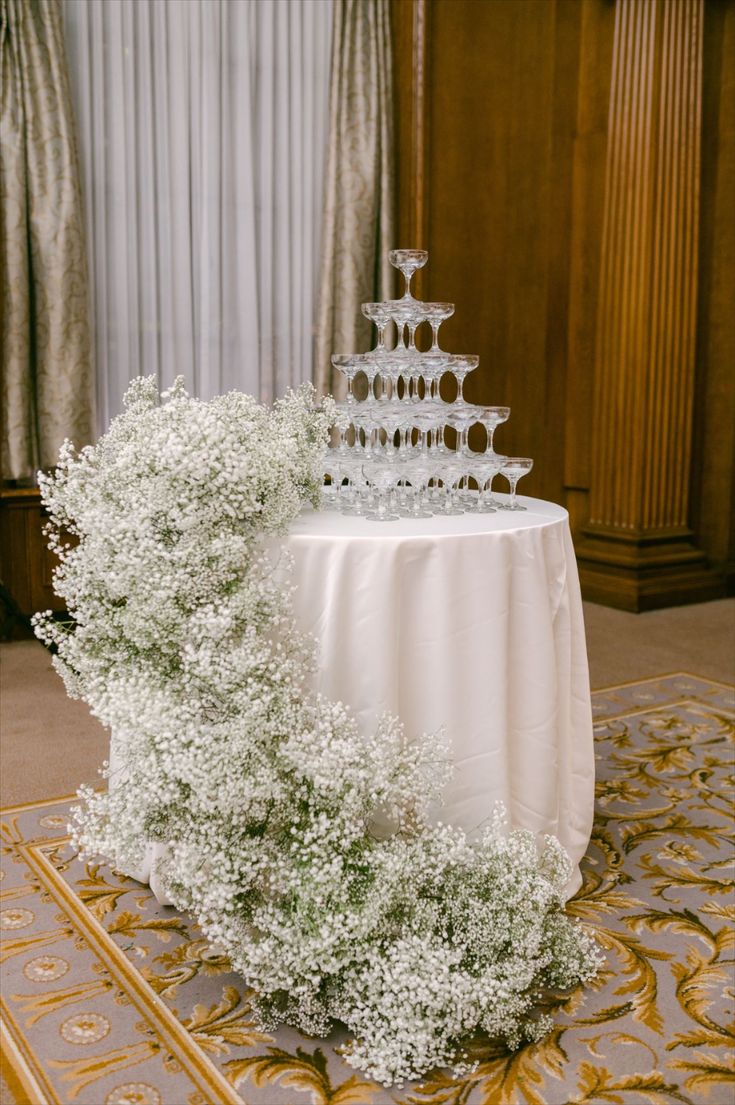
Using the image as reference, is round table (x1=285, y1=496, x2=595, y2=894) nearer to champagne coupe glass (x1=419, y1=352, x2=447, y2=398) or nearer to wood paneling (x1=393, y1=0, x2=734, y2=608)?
champagne coupe glass (x1=419, y1=352, x2=447, y2=398)

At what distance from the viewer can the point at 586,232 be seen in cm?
578

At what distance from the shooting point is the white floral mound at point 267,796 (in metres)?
1.88

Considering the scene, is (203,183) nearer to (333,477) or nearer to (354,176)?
(354,176)

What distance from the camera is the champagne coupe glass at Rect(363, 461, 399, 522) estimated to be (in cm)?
244

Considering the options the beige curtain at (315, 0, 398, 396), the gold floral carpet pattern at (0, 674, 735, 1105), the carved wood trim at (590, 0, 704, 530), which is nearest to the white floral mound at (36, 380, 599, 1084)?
the gold floral carpet pattern at (0, 674, 735, 1105)

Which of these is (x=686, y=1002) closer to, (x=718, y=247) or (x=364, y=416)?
(x=364, y=416)

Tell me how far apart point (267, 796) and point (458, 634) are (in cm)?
56

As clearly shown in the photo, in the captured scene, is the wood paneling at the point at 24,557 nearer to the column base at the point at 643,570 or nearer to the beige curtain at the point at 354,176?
the beige curtain at the point at 354,176

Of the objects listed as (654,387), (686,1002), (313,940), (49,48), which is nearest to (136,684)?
(313,940)

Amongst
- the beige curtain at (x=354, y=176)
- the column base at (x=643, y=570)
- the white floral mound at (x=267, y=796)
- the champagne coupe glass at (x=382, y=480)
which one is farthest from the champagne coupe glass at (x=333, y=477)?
the column base at (x=643, y=570)

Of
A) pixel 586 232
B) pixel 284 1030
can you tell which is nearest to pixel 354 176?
pixel 586 232

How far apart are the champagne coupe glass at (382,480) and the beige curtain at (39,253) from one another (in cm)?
253

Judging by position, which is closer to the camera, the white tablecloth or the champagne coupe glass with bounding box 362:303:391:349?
the white tablecloth

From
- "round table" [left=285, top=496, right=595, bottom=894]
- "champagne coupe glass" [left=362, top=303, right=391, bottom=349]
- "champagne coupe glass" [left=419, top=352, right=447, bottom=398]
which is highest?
"champagne coupe glass" [left=362, top=303, right=391, bottom=349]
